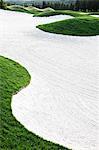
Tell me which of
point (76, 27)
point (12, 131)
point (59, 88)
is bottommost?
point (76, 27)

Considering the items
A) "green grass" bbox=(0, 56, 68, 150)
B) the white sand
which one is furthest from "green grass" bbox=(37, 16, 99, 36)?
"green grass" bbox=(0, 56, 68, 150)

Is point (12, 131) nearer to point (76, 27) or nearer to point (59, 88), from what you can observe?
point (59, 88)

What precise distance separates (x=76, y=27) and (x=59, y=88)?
13.9 metres

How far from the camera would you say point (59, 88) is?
13906mm

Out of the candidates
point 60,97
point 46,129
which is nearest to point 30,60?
point 60,97

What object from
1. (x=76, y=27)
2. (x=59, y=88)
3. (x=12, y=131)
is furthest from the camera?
(x=76, y=27)

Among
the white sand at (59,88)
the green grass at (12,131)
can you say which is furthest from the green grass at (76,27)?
the green grass at (12,131)

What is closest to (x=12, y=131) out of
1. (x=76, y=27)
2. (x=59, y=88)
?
(x=59, y=88)

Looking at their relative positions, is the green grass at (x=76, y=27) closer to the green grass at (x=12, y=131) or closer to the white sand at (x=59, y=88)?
the white sand at (x=59, y=88)

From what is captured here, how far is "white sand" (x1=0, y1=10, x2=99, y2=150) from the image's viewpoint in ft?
33.1

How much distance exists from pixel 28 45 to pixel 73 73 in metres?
6.27

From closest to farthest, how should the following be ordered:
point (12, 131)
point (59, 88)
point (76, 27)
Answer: point (12, 131) → point (59, 88) → point (76, 27)

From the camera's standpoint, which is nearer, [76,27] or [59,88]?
[59,88]

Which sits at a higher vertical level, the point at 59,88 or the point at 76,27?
the point at 59,88
